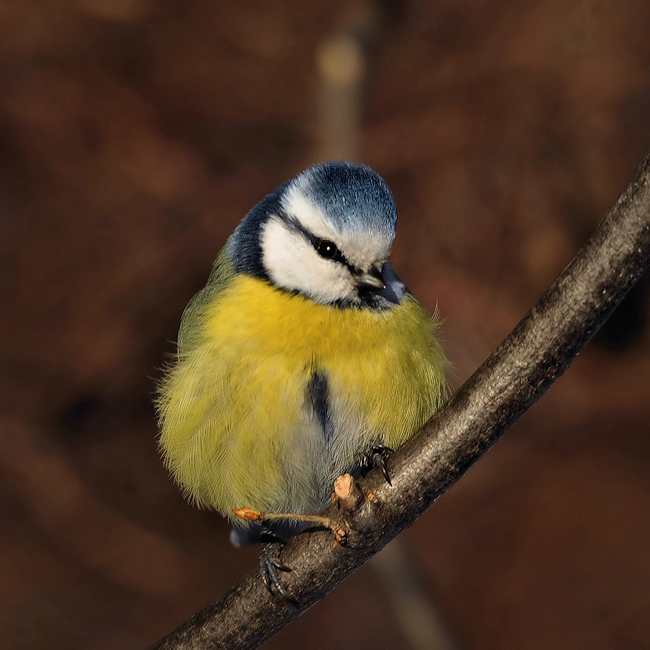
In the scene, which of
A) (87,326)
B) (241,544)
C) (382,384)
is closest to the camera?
(382,384)

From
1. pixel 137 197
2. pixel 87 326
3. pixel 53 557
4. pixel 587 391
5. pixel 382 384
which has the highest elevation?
pixel 587 391

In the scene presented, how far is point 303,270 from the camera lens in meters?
0.92

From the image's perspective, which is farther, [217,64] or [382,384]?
[217,64]

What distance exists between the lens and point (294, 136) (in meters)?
1.44

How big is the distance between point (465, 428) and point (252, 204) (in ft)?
2.67

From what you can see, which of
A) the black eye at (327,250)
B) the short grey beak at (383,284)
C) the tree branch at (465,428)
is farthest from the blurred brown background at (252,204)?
the tree branch at (465,428)

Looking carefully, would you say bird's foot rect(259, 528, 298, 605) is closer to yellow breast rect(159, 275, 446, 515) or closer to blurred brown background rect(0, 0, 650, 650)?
yellow breast rect(159, 275, 446, 515)

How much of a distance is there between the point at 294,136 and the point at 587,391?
781 millimetres

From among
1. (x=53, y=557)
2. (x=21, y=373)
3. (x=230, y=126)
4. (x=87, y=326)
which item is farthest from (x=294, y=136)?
(x=53, y=557)

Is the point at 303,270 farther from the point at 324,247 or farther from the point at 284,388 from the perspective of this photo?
the point at 284,388

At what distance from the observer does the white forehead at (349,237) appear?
88 cm

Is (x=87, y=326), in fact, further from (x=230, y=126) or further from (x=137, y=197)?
(x=230, y=126)

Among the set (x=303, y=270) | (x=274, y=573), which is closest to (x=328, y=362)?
(x=303, y=270)

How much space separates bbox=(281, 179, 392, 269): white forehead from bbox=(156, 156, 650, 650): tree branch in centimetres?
26
